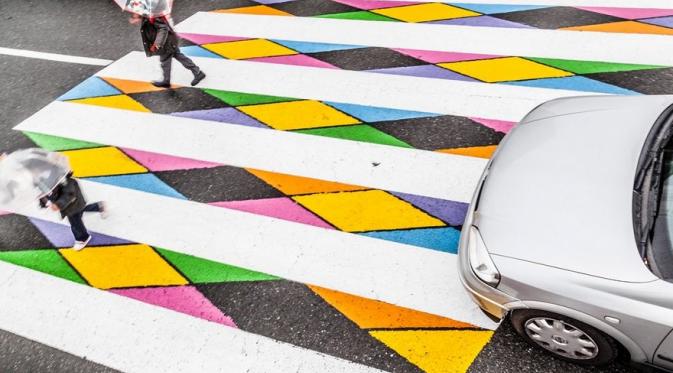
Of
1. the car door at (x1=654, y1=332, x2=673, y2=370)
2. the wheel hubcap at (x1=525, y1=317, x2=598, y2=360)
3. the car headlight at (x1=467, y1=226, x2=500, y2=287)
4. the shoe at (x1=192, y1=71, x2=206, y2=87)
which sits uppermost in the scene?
the shoe at (x1=192, y1=71, x2=206, y2=87)

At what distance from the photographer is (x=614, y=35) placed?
6.75m

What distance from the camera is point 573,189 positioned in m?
3.44

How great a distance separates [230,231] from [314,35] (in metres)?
3.75

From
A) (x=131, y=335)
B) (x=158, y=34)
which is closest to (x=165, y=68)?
(x=158, y=34)

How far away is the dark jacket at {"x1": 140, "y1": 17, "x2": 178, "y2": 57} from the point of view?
5891 millimetres

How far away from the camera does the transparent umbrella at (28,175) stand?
3.88 m

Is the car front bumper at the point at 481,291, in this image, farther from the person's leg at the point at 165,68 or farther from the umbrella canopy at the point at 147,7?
the person's leg at the point at 165,68

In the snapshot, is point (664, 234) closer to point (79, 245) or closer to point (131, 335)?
point (131, 335)

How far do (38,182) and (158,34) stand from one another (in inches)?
100

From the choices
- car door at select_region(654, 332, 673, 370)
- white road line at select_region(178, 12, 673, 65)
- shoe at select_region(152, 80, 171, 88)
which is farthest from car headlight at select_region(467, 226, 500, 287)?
shoe at select_region(152, 80, 171, 88)

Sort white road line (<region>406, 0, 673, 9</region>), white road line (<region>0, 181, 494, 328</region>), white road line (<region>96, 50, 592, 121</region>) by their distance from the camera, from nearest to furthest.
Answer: white road line (<region>0, 181, 494, 328</region>), white road line (<region>96, 50, 592, 121</region>), white road line (<region>406, 0, 673, 9</region>)

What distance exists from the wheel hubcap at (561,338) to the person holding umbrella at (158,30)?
462 centimetres

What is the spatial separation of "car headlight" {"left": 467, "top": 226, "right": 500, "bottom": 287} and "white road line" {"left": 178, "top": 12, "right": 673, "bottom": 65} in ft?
12.6

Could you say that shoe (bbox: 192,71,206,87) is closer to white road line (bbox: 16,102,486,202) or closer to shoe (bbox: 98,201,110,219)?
white road line (bbox: 16,102,486,202)
